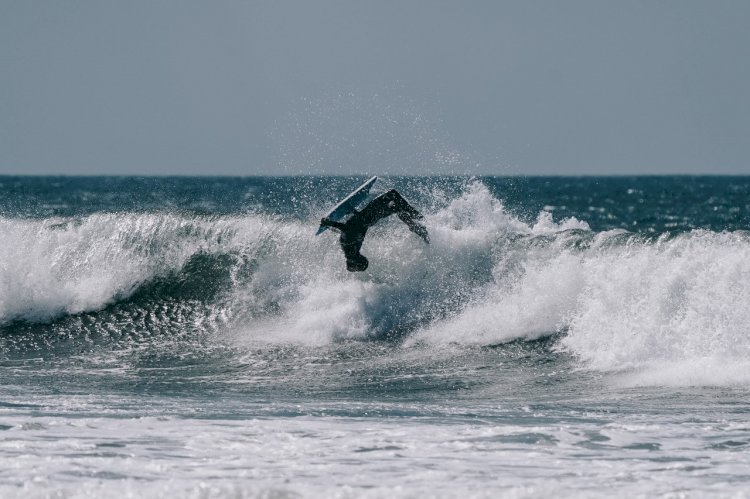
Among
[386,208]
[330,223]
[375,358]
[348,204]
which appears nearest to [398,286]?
[386,208]

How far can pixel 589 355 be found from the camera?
46.0ft

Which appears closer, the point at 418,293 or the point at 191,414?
the point at 191,414

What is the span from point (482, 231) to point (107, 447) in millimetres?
10157

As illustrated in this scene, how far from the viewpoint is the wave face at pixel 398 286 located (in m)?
13.7

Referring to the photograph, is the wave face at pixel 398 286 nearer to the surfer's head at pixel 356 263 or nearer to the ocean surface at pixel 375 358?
the ocean surface at pixel 375 358

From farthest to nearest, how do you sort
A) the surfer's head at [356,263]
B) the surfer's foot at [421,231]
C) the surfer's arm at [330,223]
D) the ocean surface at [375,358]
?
the surfer's foot at [421,231] → the surfer's head at [356,263] → the surfer's arm at [330,223] → the ocean surface at [375,358]

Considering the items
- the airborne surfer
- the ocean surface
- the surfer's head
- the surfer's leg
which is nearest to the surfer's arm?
the airborne surfer

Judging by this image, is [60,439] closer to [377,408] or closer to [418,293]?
[377,408]

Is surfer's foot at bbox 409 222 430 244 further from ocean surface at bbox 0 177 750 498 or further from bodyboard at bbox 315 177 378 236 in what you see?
bodyboard at bbox 315 177 378 236

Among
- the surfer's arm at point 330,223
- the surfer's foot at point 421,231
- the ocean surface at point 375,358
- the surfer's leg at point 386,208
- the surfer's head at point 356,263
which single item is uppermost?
the surfer's leg at point 386,208

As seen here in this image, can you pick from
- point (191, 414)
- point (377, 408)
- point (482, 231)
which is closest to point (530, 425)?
point (377, 408)

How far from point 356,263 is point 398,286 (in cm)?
129

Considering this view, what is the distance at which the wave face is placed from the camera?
1366 cm

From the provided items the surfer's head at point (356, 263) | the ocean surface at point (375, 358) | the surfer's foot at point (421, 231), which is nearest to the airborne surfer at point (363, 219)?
the surfer's head at point (356, 263)
